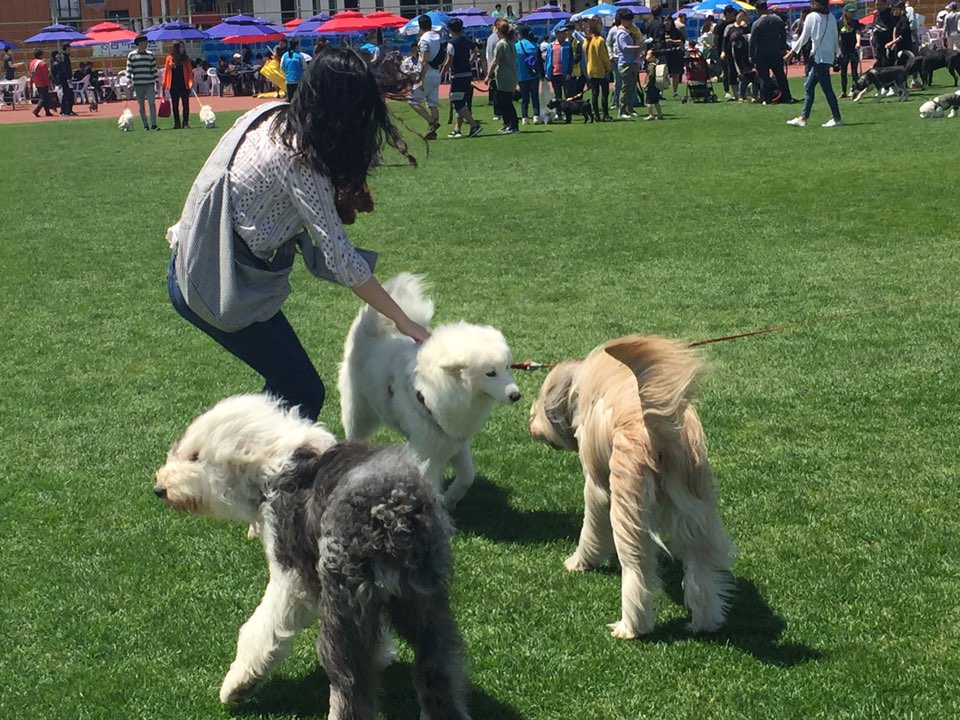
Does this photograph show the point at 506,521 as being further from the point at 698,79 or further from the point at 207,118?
the point at 698,79

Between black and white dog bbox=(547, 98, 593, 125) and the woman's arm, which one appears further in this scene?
black and white dog bbox=(547, 98, 593, 125)

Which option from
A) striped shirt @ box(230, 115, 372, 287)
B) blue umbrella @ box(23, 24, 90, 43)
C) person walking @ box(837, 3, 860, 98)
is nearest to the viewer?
striped shirt @ box(230, 115, 372, 287)

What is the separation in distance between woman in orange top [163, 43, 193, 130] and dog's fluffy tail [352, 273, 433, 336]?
23671 mm

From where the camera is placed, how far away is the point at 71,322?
887 cm

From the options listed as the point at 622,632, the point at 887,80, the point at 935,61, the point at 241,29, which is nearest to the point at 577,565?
the point at 622,632

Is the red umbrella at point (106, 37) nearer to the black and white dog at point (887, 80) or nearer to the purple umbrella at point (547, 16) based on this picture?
the purple umbrella at point (547, 16)

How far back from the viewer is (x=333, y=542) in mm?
3115

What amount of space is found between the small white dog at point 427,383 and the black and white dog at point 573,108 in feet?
63.5

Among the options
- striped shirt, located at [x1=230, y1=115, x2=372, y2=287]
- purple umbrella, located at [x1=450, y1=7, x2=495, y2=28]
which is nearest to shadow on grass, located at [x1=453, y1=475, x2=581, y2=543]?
striped shirt, located at [x1=230, y1=115, x2=372, y2=287]

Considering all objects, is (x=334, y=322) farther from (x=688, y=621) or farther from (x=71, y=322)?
(x=688, y=621)

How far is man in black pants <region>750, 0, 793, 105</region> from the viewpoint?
23281 millimetres

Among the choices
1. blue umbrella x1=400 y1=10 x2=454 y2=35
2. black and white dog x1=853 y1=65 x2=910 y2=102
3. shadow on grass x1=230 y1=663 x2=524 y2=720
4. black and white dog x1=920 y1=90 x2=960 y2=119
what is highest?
blue umbrella x1=400 y1=10 x2=454 y2=35

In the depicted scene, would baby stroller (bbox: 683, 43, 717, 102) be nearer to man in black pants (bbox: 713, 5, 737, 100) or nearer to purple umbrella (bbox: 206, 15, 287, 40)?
man in black pants (bbox: 713, 5, 737, 100)

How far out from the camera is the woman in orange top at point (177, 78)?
1059 inches
